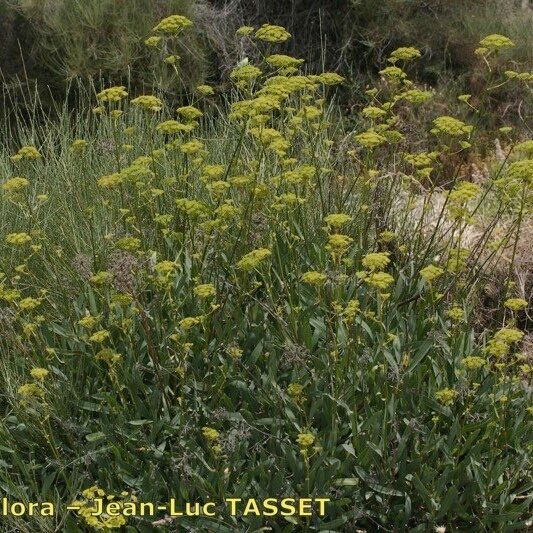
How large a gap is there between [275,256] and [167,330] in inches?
23.9

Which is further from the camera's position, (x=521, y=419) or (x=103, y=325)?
(x=103, y=325)

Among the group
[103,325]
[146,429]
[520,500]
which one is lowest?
[520,500]

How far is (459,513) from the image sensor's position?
318 cm

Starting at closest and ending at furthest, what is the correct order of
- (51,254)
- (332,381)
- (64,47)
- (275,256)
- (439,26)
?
1. (332,381)
2. (275,256)
3. (51,254)
4. (64,47)
5. (439,26)

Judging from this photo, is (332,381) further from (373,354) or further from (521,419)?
(521,419)

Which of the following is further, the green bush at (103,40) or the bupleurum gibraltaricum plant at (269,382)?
the green bush at (103,40)

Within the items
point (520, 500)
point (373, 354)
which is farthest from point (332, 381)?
point (520, 500)

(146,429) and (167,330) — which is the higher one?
(167,330)

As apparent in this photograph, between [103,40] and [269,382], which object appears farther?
[103,40]

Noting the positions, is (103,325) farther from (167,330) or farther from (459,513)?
(459,513)

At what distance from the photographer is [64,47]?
757 centimetres

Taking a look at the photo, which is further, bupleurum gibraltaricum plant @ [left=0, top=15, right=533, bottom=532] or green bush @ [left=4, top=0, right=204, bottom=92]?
green bush @ [left=4, top=0, right=204, bottom=92]

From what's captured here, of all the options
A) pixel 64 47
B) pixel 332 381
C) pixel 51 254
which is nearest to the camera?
pixel 332 381

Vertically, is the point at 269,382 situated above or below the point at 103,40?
above
